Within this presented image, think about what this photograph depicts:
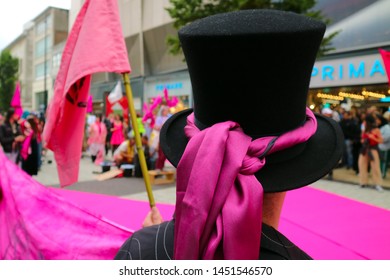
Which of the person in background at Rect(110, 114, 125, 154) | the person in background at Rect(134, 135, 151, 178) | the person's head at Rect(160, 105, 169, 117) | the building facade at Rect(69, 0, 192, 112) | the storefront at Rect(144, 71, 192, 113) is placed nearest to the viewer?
the person in background at Rect(134, 135, 151, 178)

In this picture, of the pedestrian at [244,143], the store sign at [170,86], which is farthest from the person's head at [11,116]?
the store sign at [170,86]

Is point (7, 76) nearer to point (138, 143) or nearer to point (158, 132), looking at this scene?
point (158, 132)

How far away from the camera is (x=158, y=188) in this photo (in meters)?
7.30

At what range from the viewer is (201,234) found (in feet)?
2.82

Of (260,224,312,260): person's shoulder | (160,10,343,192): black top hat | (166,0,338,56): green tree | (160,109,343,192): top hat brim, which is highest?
(166,0,338,56): green tree

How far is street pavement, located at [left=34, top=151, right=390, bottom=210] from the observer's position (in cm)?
613

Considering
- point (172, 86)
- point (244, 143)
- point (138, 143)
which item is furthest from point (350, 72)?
point (244, 143)

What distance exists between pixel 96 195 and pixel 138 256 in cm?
565

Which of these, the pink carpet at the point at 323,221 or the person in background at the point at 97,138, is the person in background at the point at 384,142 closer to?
the pink carpet at the point at 323,221

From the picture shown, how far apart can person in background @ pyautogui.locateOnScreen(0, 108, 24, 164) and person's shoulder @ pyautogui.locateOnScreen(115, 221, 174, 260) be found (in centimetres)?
688

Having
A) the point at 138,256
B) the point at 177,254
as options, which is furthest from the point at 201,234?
the point at 138,256

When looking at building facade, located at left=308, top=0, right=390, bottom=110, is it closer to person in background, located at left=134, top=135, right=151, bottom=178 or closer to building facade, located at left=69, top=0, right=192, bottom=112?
person in background, located at left=134, top=135, right=151, bottom=178

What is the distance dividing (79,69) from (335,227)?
3.08 m

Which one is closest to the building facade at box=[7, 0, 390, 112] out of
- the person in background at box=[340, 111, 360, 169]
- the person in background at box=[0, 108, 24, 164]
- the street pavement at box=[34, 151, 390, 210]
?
the person in background at box=[0, 108, 24, 164]
